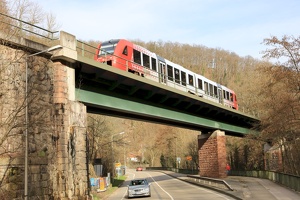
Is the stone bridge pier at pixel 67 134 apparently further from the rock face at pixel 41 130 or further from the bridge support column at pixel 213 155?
the bridge support column at pixel 213 155

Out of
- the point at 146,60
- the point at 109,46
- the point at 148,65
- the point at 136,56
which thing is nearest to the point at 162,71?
the point at 148,65

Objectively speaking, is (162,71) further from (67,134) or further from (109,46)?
(67,134)

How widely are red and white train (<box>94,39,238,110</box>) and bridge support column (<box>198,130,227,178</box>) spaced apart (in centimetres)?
461

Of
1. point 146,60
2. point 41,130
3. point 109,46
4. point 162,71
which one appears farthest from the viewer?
point 162,71

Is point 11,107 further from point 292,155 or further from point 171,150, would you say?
point 171,150

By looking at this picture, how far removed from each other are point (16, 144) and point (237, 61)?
92956 millimetres

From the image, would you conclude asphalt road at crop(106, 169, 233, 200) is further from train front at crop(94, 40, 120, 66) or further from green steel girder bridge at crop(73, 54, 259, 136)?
train front at crop(94, 40, 120, 66)

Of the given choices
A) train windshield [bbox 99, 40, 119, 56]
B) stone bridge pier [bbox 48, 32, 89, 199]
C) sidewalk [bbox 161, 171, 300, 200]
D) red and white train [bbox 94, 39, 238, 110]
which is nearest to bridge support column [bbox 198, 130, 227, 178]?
sidewalk [bbox 161, 171, 300, 200]

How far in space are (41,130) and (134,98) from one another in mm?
9598

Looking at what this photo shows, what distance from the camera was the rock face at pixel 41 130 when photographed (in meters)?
13.0

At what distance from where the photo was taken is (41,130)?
14.6 m

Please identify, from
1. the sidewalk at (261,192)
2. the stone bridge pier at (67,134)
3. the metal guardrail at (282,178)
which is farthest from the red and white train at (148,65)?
the metal guardrail at (282,178)

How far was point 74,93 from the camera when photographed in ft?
55.2

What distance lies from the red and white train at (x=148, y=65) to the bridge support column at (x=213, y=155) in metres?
4.61
